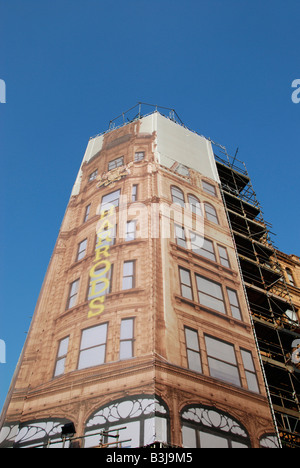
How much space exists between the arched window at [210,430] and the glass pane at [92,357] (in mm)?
3924

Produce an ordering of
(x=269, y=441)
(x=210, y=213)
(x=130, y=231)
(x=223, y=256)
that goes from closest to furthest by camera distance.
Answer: (x=269, y=441) → (x=130, y=231) → (x=223, y=256) → (x=210, y=213)

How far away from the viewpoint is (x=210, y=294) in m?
22.7

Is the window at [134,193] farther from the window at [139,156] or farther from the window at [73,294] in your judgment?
the window at [73,294]

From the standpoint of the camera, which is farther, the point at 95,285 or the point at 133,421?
the point at 95,285

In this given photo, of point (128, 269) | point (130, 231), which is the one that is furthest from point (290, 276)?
point (128, 269)

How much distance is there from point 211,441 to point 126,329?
209 inches

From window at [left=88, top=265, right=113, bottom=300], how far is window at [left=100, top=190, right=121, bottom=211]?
16.4ft

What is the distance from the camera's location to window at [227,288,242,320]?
74.9ft

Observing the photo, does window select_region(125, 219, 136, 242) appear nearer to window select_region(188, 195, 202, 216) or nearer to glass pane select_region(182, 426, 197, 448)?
window select_region(188, 195, 202, 216)

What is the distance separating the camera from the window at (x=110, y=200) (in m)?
26.4

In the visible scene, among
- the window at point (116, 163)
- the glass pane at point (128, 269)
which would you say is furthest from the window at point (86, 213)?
the glass pane at point (128, 269)

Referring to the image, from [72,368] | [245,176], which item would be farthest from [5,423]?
[245,176]

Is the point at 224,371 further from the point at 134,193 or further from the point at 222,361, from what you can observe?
the point at 134,193

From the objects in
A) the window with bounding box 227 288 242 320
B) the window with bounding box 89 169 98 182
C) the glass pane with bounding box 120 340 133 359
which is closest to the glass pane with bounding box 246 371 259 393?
the window with bounding box 227 288 242 320
